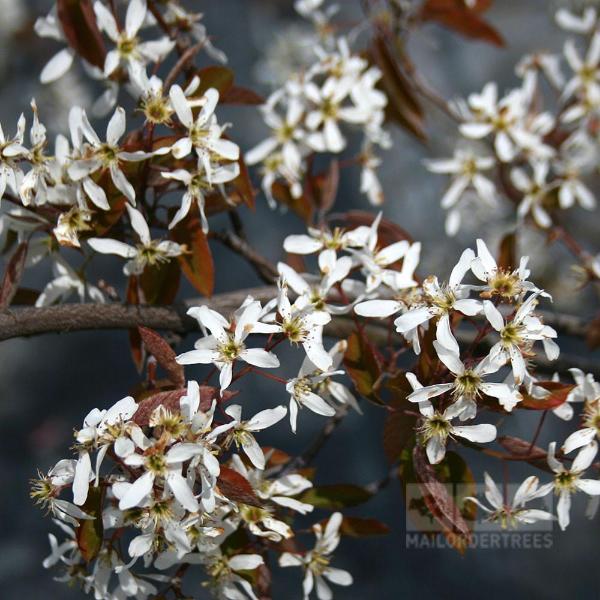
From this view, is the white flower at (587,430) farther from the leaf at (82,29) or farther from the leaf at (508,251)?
the leaf at (82,29)

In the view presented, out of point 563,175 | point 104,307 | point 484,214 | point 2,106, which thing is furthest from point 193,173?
point 2,106

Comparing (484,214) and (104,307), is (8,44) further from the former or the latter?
(104,307)

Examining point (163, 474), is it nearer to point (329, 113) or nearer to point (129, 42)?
point (129, 42)

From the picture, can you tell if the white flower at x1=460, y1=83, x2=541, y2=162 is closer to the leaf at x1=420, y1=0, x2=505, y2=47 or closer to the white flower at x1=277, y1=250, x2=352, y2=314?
the leaf at x1=420, y1=0, x2=505, y2=47

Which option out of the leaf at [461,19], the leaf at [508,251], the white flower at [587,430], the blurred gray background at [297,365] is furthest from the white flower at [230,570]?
the blurred gray background at [297,365]

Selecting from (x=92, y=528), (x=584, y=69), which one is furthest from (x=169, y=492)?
(x=584, y=69)

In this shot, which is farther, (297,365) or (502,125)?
(297,365)

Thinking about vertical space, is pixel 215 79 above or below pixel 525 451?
above

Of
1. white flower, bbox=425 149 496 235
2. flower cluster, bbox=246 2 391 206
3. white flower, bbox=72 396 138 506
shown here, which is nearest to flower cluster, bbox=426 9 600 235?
white flower, bbox=425 149 496 235
